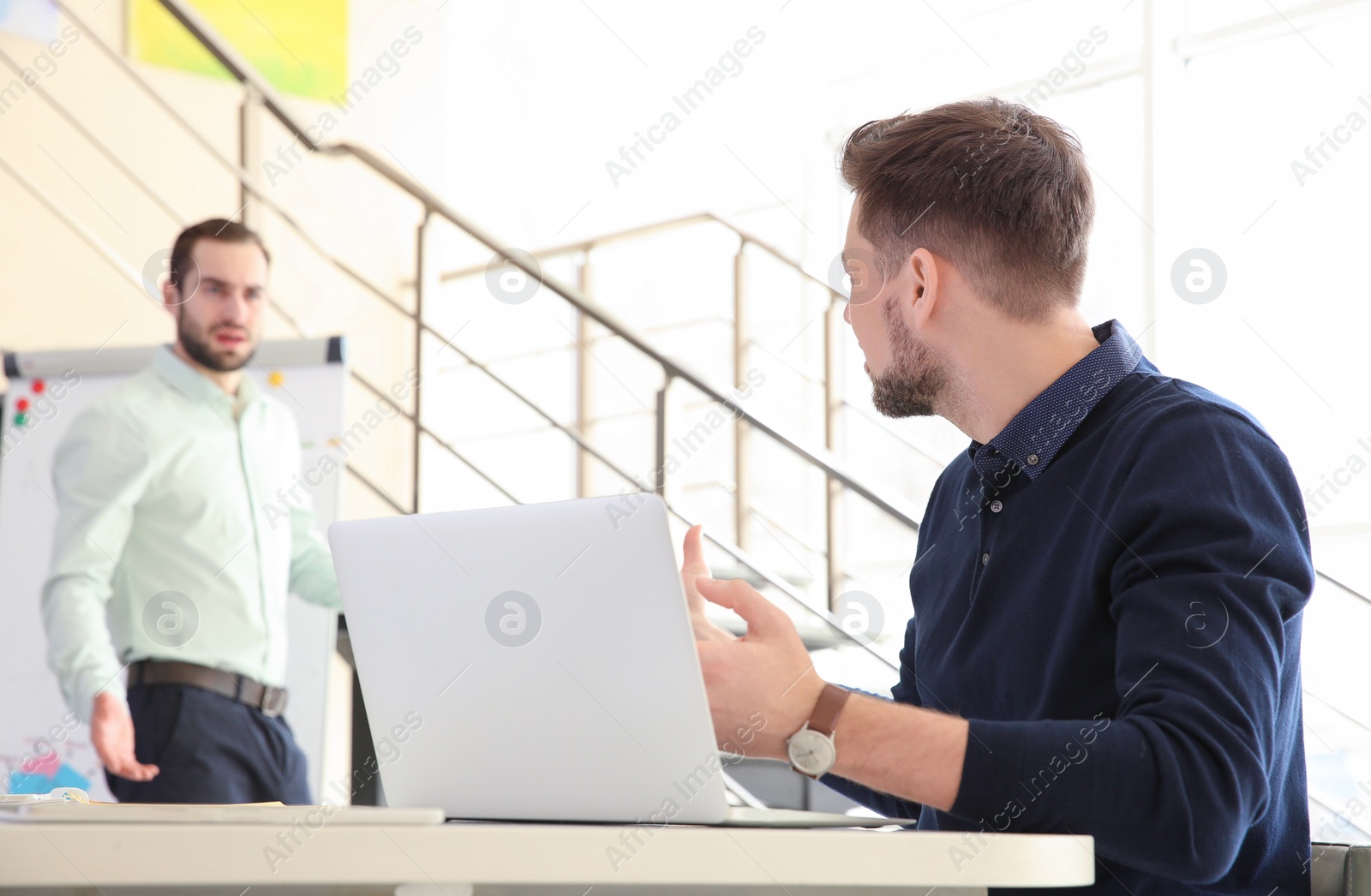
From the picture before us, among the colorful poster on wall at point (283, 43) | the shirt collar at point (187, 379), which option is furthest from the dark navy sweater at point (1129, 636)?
the colorful poster on wall at point (283, 43)

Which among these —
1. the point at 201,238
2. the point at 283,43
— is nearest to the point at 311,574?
the point at 201,238

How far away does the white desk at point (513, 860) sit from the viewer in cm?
50

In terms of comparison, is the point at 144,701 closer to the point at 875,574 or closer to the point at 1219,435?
the point at 1219,435

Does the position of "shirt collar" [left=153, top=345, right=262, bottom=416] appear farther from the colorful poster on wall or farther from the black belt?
the colorful poster on wall

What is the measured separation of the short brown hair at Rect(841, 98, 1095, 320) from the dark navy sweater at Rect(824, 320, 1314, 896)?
0.08m

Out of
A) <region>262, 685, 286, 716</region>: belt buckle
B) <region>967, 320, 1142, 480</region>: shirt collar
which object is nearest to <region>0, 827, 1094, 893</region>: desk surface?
<region>967, 320, 1142, 480</region>: shirt collar

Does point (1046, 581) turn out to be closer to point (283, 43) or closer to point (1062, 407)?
point (1062, 407)

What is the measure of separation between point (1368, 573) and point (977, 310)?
263 cm

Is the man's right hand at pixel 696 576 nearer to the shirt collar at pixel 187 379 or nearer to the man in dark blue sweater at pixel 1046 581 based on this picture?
the man in dark blue sweater at pixel 1046 581

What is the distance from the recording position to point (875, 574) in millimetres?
4355

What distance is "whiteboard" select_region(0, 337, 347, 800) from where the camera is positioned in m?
2.37

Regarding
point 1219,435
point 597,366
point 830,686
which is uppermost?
point 597,366

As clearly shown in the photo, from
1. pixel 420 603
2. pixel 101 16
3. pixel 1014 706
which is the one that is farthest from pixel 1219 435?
pixel 101 16

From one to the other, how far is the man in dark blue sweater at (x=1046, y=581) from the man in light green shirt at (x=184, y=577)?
1.30 m
